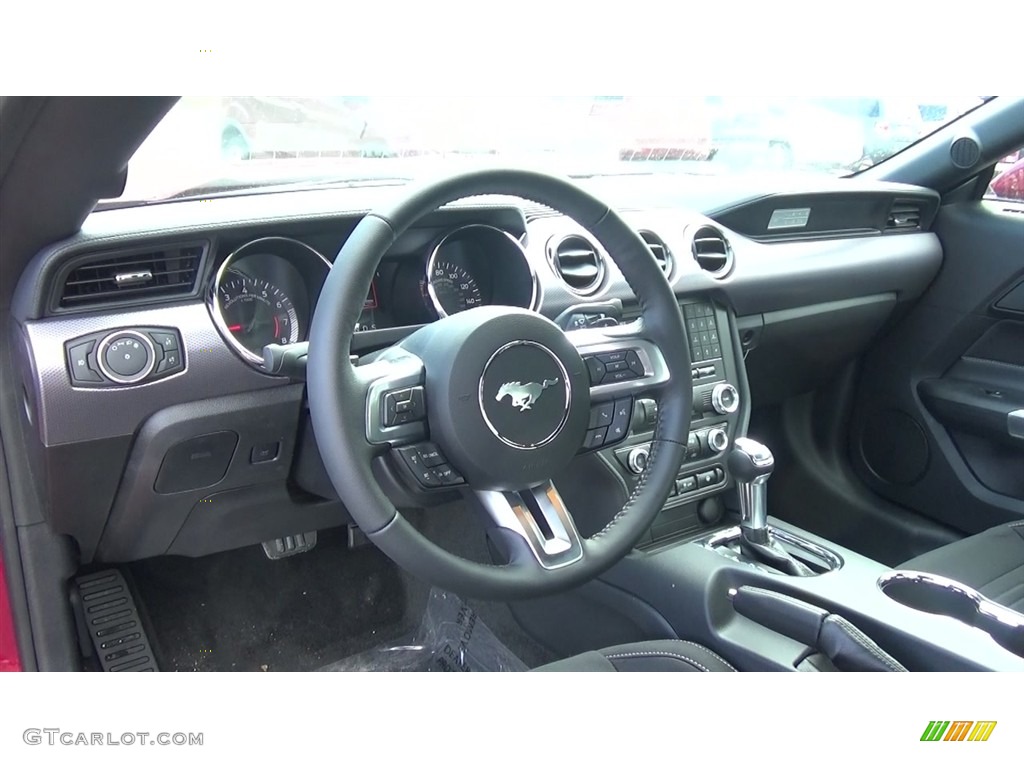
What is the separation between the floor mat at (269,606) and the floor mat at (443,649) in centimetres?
3

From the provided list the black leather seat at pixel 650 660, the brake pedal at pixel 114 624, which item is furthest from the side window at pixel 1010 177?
the brake pedal at pixel 114 624

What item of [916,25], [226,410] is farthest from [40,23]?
[916,25]

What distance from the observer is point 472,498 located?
1118 millimetres

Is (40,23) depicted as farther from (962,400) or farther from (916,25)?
(962,400)

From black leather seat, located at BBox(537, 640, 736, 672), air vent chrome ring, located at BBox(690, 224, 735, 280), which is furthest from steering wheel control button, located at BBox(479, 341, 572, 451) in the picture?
air vent chrome ring, located at BBox(690, 224, 735, 280)

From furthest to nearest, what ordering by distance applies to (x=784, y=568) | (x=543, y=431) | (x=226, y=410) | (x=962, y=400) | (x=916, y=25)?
(x=962, y=400)
(x=784, y=568)
(x=226, y=410)
(x=543, y=431)
(x=916, y=25)

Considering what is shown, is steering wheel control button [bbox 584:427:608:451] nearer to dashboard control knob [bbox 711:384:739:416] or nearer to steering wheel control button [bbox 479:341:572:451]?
steering wheel control button [bbox 479:341:572:451]

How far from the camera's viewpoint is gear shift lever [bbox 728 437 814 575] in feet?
5.00

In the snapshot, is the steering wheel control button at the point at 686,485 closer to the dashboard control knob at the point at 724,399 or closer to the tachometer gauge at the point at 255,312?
the dashboard control knob at the point at 724,399

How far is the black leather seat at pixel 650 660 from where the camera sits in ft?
4.12

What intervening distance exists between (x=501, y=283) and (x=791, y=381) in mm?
1002

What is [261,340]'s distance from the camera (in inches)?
55.5

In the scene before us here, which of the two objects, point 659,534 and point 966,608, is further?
point 659,534

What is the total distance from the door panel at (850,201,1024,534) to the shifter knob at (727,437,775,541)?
0.82 m
